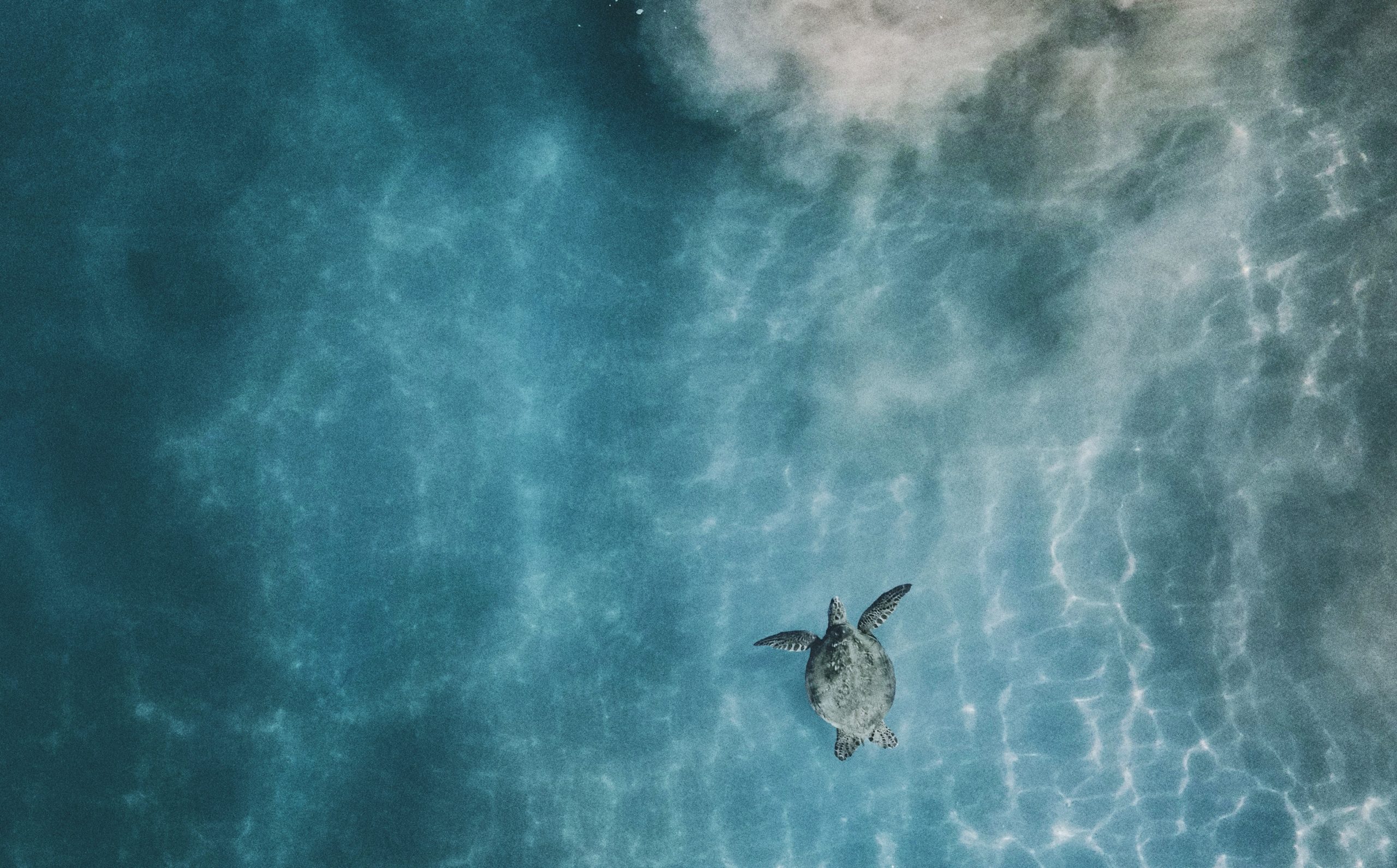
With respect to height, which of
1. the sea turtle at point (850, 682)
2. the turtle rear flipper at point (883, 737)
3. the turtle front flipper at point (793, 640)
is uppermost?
the turtle front flipper at point (793, 640)

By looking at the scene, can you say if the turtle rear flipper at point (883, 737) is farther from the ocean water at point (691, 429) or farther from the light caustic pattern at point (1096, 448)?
the ocean water at point (691, 429)

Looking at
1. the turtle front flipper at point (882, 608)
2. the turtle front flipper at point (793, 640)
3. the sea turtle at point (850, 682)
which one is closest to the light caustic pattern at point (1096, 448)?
the turtle front flipper at point (882, 608)

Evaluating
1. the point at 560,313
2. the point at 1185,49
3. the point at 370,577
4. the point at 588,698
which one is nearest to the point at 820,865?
the point at 588,698

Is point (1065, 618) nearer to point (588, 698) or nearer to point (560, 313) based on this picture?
point (588, 698)

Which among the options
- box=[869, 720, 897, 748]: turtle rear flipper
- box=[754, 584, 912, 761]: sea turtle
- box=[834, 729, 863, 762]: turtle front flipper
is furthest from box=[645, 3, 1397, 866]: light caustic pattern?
box=[754, 584, 912, 761]: sea turtle

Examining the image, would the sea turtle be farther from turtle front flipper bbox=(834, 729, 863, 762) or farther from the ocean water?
the ocean water
